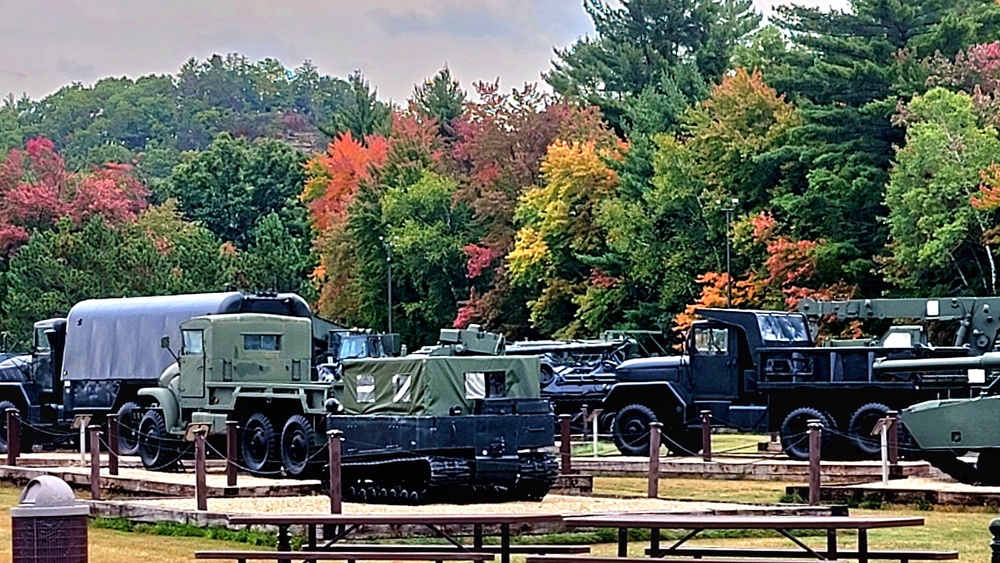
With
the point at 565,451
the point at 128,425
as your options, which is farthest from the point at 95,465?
→ the point at 128,425

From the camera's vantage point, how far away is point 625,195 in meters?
64.2

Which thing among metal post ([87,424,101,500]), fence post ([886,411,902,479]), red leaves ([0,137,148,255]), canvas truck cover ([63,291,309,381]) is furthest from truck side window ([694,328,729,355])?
red leaves ([0,137,148,255])

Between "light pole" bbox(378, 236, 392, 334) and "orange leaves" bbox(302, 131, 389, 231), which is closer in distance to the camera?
"light pole" bbox(378, 236, 392, 334)

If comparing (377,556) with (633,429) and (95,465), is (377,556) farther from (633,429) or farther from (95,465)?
(633,429)

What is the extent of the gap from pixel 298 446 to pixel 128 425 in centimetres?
633

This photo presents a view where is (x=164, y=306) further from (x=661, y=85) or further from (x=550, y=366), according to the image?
(x=661, y=85)

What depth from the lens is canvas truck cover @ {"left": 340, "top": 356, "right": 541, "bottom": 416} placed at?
21281 mm

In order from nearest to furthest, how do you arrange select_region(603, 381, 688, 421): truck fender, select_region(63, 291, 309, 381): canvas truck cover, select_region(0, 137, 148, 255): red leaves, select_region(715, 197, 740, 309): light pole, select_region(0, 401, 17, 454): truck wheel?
select_region(603, 381, 688, 421): truck fender < select_region(63, 291, 309, 381): canvas truck cover < select_region(0, 401, 17, 454): truck wheel < select_region(715, 197, 740, 309): light pole < select_region(0, 137, 148, 255): red leaves

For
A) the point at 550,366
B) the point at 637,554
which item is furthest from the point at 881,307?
the point at 637,554

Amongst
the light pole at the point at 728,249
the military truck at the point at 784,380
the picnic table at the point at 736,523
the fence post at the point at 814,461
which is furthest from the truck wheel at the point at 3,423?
the light pole at the point at 728,249

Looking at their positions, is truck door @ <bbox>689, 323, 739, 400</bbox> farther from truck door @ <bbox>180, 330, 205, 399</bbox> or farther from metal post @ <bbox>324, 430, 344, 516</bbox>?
metal post @ <bbox>324, 430, 344, 516</bbox>

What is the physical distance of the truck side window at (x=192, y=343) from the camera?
1086 inches

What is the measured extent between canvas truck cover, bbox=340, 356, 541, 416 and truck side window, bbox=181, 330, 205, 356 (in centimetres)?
592

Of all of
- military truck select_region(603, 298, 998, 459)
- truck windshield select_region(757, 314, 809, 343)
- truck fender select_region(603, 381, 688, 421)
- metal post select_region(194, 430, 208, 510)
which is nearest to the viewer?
metal post select_region(194, 430, 208, 510)
